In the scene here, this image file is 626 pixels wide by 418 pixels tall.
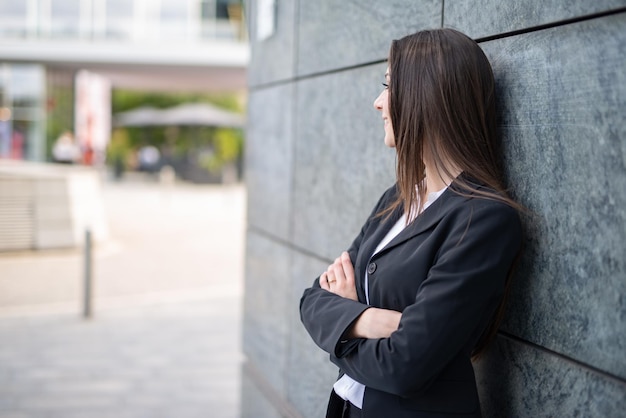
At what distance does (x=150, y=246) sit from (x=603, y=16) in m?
13.0

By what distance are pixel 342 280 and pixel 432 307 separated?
536 mm

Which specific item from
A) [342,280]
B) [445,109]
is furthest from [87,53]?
[445,109]

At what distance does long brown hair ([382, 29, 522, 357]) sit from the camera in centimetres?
194

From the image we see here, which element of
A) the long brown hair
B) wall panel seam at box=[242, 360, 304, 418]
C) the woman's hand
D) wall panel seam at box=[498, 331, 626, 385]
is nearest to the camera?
wall panel seam at box=[498, 331, 626, 385]

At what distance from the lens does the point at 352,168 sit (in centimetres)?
336

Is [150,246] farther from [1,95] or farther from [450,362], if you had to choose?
[1,95]

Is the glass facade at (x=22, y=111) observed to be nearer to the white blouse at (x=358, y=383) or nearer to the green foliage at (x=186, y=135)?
the green foliage at (x=186, y=135)

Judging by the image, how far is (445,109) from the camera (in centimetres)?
195

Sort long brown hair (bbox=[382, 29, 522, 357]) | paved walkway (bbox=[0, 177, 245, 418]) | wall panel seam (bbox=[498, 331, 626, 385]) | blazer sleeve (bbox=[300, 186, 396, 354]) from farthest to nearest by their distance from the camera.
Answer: paved walkway (bbox=[0, 177, 245, 418]), blazer sleeve (bbox=[300, 186, 396, 354]), long brown hair (bbox=[382, 29, 522, 357]), wall panel seam (bbox=[498, 331, 626, 385])

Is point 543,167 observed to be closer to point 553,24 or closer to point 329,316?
point 553,24

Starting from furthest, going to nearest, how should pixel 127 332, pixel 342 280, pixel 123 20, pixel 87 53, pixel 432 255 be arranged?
pixel 123 20 < pixel 87 53 < pixel 127 332 < pixel 342 280 < pixel 432 255

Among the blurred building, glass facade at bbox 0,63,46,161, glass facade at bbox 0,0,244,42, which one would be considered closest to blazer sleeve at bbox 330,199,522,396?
the blurred building

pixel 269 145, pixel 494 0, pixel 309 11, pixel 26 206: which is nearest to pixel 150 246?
pixel 26 206

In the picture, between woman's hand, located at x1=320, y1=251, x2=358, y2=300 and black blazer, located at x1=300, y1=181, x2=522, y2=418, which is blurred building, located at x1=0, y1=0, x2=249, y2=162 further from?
black blazer, located at x1=300, y1=181, x2=522, y2=418
